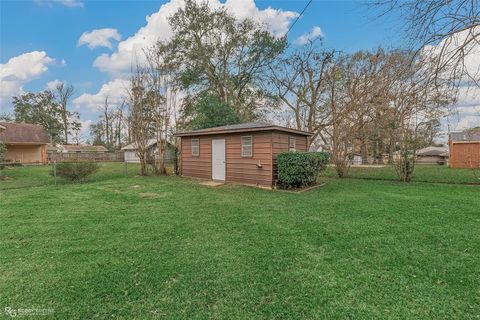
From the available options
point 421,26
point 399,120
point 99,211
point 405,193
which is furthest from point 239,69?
point 421,26

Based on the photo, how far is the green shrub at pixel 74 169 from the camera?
9.88 meters

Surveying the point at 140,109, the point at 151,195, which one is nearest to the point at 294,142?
the point at 151,195

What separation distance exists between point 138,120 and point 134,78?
2003 mm

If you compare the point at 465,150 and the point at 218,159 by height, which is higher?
the point at 465,150

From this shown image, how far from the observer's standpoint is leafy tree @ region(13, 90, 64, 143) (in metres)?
32.8

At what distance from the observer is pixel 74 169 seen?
9.95 meters

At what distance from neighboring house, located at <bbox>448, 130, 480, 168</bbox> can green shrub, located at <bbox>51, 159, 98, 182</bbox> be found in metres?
20.1

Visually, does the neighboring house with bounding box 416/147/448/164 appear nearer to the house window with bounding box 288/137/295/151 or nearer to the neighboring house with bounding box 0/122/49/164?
the house window with bounding box 288/137/295/151

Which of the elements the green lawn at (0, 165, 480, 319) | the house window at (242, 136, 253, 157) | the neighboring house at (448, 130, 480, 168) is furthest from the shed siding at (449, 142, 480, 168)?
the house window at (242, 136, 253, 157)

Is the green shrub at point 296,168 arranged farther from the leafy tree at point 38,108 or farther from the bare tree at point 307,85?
the leafy tree at point 38,108

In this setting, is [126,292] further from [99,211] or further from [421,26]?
[421,26]

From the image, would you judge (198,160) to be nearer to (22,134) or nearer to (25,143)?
(25,143)

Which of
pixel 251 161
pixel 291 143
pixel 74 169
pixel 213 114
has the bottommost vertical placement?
pixel 74 169

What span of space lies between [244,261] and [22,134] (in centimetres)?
2789
